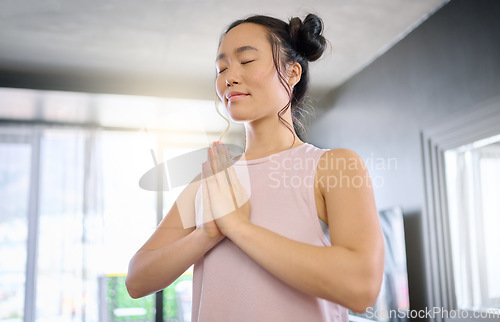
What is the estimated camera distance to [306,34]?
0.92 metres

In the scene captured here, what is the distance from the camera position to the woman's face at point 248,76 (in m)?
0.81

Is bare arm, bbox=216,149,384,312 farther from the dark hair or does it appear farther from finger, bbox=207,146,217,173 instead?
the dark hair

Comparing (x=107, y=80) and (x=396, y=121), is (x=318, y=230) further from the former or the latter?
(x=107, y=80)

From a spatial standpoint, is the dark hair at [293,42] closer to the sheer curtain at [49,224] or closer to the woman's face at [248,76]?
the woman's face at [248,76]

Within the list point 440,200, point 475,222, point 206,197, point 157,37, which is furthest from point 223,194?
point 157,37

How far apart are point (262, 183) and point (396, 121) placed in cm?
291

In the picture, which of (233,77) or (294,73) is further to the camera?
(294,73)

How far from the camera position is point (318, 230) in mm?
731

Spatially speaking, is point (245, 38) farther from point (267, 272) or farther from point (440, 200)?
point (440, 200)

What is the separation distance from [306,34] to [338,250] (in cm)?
46

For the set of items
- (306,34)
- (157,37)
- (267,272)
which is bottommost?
(267,272)

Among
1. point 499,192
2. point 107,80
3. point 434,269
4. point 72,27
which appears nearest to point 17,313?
point 107,80

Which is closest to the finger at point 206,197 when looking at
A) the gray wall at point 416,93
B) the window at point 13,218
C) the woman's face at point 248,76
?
the woman's face at point 248,76

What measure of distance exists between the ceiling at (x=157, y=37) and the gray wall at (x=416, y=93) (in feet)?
0.56
